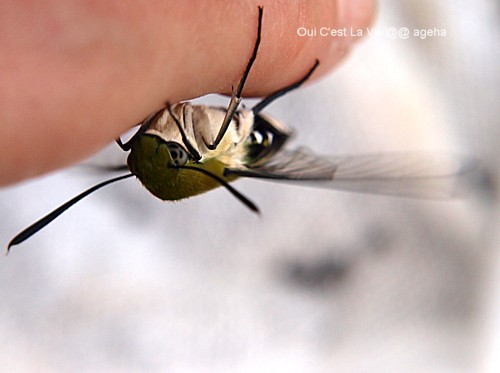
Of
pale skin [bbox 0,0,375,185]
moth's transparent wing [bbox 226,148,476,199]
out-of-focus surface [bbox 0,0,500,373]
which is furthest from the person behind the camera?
out-of-focus surface [bbox 0,0,500,373]

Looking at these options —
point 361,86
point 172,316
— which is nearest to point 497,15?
point 361,86

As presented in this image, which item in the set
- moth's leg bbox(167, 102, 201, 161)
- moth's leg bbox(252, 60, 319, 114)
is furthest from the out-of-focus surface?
moth's leg bbox(167, 102, 201, 161)

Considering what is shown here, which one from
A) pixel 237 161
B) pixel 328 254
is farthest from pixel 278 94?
pixel 328 254

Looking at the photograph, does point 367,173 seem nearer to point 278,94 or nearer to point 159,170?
point 278,94

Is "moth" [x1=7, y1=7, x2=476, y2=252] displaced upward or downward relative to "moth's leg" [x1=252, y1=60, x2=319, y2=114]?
downward

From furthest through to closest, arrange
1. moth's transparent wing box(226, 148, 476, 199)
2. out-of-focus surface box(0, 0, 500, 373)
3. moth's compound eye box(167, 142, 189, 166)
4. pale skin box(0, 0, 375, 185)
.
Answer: out-of-focus surface box(0, 0, 500, 373) → moth's transparent wing box(226, 148, 476, 199) → moth's compound eye box(167, 142, 189, 166) → pale skin box(0, 0, 375, 185)

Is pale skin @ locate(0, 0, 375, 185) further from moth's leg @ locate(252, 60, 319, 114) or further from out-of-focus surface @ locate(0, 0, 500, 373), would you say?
out-of-focus surface @ locate(0, 0, 500, 373)

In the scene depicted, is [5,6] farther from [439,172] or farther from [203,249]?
[203,249]

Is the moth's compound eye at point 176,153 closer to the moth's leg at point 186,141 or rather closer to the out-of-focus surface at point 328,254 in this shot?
the moth's leg at point 186,141

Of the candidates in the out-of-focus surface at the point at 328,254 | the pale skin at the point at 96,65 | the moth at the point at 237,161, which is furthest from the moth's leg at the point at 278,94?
the out-of-focus surface at the point at 328,254
